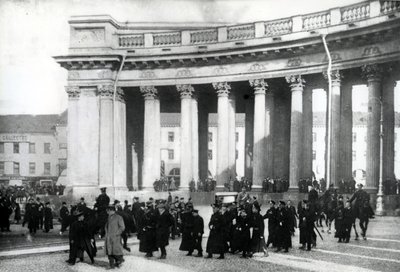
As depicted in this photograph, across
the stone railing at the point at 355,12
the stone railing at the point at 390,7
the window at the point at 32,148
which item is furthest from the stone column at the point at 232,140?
the window at the point at 32,148

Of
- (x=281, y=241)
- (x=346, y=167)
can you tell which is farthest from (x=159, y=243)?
(x=346, y=167)

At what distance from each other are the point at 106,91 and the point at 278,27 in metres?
14.5

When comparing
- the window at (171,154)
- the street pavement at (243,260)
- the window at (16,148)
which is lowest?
the street pavement at (243,260)

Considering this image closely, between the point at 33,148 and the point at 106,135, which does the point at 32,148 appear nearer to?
the point at 33,148

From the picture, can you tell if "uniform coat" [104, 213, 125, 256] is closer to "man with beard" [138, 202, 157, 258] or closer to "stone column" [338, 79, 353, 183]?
"man with beard" [138, 202, 157, 258]

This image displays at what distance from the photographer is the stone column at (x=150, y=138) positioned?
43.7 meters

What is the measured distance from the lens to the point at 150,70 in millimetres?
44188

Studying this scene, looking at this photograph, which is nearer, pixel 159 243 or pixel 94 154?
pixel 159 243

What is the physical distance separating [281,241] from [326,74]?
19126 millimetres

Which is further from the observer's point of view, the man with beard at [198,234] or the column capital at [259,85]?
the column capital at [259,85]

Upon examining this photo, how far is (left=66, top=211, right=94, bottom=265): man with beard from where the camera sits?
58.6ft

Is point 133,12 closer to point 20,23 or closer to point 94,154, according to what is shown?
point 20,23

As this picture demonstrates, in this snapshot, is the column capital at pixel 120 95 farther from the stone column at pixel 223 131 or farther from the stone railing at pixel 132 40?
the stone column at pixel 223 131

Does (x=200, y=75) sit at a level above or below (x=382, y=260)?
above
